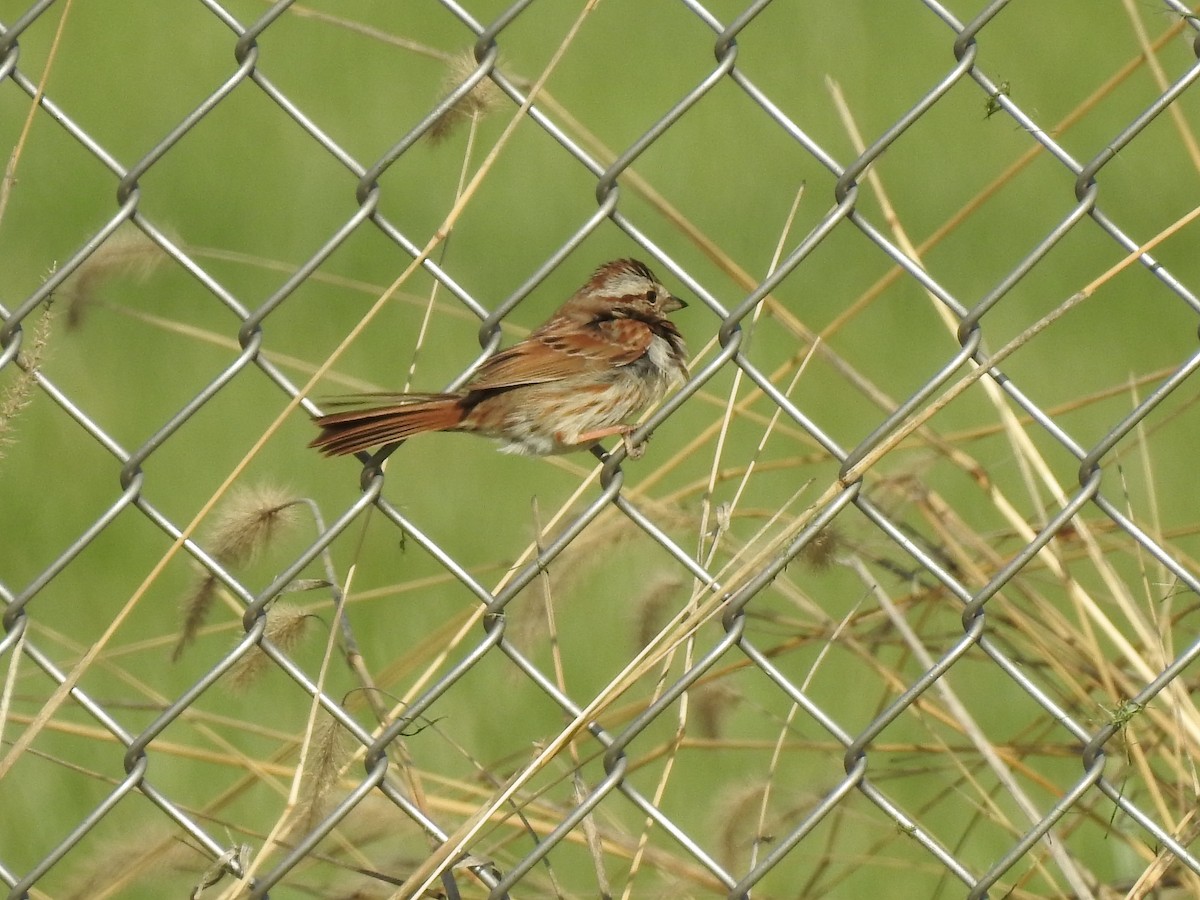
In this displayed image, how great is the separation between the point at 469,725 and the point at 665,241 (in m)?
3.01

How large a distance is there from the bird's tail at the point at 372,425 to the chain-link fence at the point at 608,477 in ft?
0.38

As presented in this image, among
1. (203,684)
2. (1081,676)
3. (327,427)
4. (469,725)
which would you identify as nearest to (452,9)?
(327,427)

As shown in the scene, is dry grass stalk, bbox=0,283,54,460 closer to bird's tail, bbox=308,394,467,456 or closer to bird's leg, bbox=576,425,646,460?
bird's tail, bbox=308,394,467,456

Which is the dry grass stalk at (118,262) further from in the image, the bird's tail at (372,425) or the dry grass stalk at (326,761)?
the dry grass stalk at (326,761)

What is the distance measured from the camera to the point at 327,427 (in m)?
2.85

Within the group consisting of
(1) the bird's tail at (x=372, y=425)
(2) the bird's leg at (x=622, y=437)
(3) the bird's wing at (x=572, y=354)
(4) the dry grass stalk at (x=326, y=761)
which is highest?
(3) the bird's wing at (x=572, y=354)

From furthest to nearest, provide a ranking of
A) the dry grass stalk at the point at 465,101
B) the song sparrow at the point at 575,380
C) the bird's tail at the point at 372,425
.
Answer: the song sparrow at the point at 575,380
the bird's tail at the point at 372,425
the dry grass stalk at the point at 465,101

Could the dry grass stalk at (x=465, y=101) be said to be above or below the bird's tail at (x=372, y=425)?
above

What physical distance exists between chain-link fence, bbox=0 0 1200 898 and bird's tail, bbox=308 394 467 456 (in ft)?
0.38

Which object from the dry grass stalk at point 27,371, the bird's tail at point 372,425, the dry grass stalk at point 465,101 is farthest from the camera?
the bird's tail at point 372,425

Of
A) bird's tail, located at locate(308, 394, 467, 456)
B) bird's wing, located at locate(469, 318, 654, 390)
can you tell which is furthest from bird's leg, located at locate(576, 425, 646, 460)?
bird's tail, located at locate(308, 394, 467, 456)

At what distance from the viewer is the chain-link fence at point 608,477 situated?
256 cm

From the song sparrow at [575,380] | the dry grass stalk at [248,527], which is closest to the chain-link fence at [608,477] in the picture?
the dry grass stalk at [248,527]

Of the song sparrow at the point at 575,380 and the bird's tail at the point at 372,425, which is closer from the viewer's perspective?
the bird's tail at the point at 372,425
